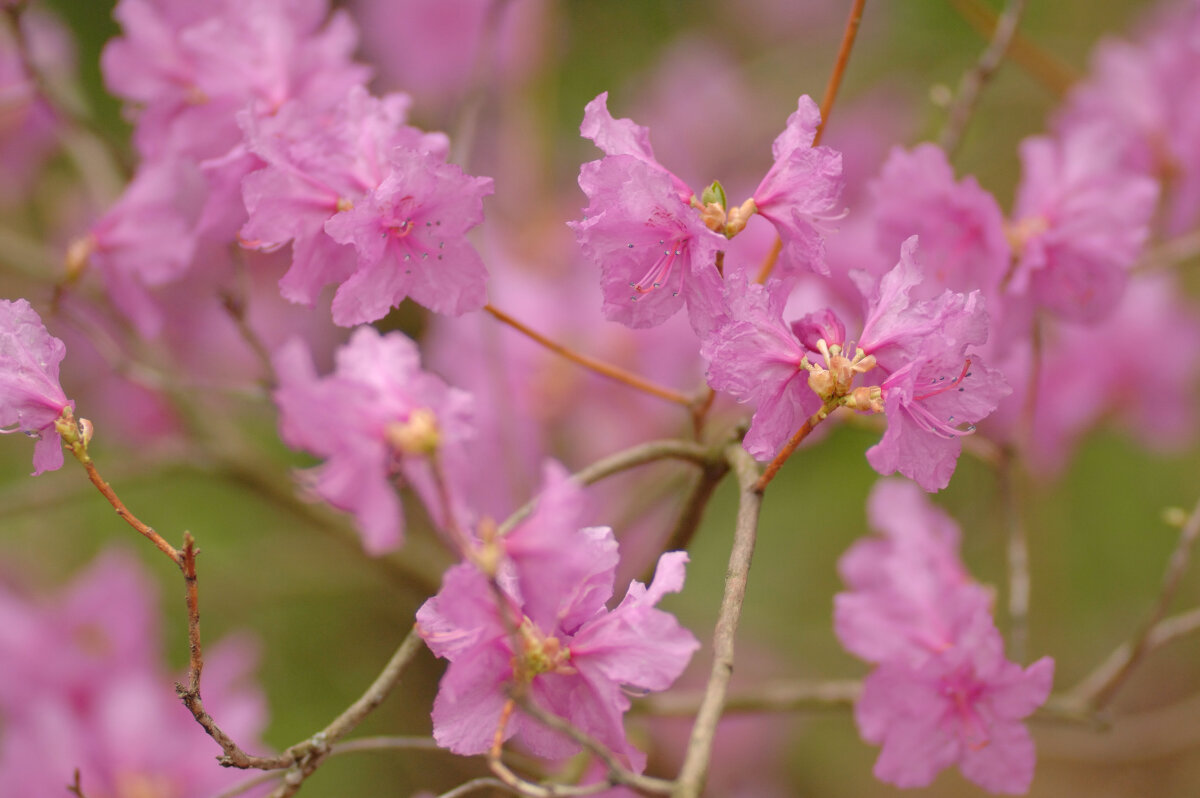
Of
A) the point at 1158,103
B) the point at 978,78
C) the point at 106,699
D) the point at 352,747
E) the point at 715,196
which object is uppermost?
the point at 1158,103

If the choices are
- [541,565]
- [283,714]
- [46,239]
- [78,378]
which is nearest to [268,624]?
[283,714]

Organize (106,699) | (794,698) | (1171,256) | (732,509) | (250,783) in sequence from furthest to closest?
1. (732,509)
2. (106,699)
3. (1171,256)
4. (794,698)
5. (250,783)

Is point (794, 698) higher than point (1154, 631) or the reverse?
the reverse

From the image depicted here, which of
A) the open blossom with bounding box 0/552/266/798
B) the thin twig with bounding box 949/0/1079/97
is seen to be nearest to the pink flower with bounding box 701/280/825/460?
the thin twig with bounding box 949/0/1079/97

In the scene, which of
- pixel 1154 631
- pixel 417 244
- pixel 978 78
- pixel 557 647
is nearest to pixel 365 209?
pixel 417 244

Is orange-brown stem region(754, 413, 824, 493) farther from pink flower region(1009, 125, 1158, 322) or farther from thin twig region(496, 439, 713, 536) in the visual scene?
pink flower region(1009, 125, 1158, 322)

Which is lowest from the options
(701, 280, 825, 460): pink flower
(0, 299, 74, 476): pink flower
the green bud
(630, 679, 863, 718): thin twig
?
(630, 679, 863, 718): thin twig

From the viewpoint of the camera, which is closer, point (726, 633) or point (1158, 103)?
point (726, 633)

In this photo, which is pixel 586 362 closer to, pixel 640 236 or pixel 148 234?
pixel 640 236
